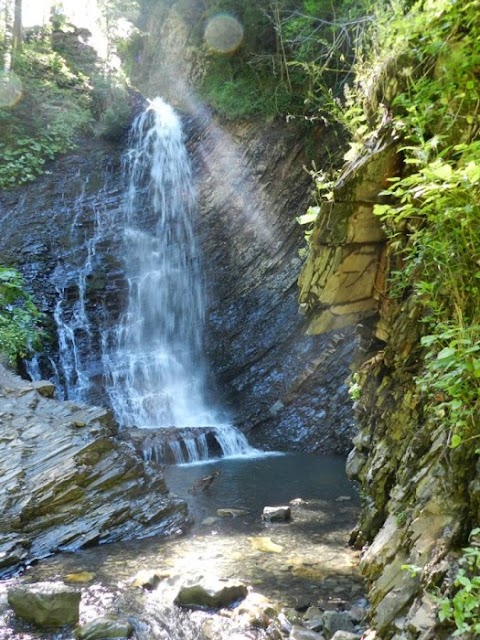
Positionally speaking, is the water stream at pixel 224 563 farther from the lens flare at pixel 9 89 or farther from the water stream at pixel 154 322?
the lens flare at pixel 9 89

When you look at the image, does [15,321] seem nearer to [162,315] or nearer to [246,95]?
[162,315]

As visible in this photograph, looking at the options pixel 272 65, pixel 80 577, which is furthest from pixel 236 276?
pixel 80 577

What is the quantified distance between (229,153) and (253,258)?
3.70 m

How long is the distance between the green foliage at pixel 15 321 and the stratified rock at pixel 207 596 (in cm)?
663

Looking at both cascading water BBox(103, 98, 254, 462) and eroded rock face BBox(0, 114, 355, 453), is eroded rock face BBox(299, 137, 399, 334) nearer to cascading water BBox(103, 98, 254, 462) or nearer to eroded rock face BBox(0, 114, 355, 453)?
cascading water BBox(103, 98, 254, 462)

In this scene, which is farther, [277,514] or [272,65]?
[272,65]

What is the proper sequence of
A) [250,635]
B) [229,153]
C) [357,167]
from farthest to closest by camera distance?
[229,153]
[357,167]
[250,635]

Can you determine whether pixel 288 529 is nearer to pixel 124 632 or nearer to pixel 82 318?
pixel 124 632

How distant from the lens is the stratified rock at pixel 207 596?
182 inches

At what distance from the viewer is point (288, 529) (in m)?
6.62

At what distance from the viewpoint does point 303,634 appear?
13.3 ft

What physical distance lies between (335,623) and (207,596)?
45.1 inches

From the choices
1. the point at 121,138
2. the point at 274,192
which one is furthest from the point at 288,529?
the point at 121,138

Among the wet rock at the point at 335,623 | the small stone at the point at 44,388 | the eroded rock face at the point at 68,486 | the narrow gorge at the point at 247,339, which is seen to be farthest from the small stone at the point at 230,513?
the small stone at the point at 44,388
